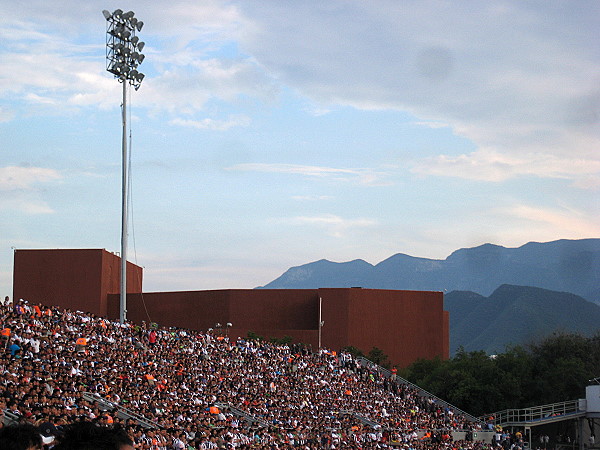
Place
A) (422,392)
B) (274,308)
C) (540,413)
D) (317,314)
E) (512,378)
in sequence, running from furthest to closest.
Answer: (274,308) → (317,314) → (512,378) → (422,392) → (540,413)

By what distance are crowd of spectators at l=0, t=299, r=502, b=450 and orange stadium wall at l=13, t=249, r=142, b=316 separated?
52.4 feet

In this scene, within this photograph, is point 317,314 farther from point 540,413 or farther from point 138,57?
point 138,57

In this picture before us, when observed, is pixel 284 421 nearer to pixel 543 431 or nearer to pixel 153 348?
pixel 153 348

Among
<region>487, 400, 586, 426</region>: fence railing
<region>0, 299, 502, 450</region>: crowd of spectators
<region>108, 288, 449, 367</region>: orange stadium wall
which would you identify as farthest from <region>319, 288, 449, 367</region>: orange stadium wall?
<region>487, 400, 586, 426</region>: fence railing

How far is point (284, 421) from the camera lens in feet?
110

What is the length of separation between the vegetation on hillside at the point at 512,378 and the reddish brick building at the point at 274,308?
5.71 metres

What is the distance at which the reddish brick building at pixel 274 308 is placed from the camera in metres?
56.0

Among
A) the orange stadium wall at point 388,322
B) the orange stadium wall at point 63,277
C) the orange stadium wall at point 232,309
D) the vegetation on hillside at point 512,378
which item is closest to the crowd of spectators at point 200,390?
the vegetation on hillside at point 512,378

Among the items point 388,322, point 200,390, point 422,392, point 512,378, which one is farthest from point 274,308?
point 200,390

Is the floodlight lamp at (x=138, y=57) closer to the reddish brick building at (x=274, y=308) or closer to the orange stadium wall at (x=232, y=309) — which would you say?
the reddish brick building at (x=274, y=308)

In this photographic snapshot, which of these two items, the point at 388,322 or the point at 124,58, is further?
the point at 388,322

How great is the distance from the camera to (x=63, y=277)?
2205 inches

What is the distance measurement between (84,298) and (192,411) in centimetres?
2953

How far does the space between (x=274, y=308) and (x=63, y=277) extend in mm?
14708
